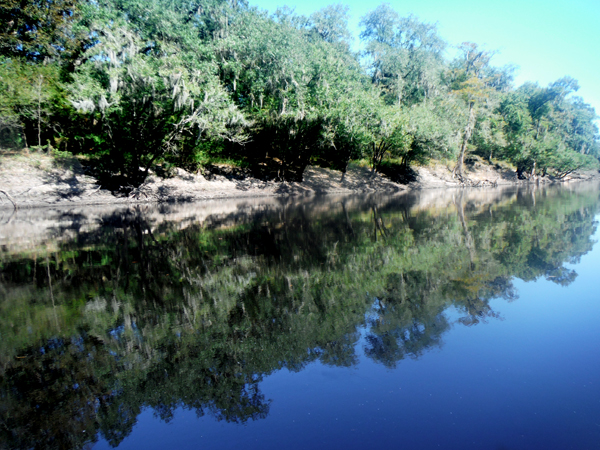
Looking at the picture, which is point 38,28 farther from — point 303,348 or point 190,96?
point 303,348

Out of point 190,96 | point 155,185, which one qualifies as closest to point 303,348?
point 190,96

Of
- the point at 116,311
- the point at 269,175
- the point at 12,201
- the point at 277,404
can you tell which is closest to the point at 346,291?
the point at 277,404

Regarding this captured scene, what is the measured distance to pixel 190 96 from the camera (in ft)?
76.7

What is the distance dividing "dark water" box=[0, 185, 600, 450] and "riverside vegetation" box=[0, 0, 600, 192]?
15958 mm

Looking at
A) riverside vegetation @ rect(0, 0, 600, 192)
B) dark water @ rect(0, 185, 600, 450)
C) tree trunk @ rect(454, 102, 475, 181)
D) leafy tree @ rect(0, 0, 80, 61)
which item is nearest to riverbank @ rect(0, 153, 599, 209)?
riverside vegetation @ rect(0, 0, 600, 192)

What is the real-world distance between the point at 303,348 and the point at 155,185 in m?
26.3

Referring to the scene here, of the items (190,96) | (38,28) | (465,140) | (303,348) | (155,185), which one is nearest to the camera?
(303,348)

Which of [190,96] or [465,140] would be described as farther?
[465,140]

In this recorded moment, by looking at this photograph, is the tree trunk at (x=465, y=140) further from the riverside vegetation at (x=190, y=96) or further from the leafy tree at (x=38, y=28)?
the leafy tree at (x=38, y=28)

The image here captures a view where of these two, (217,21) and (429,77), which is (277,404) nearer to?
(217,21)

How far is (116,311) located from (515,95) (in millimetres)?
61996

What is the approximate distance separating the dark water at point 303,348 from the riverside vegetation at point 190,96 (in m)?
16.0

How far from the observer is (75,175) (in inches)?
990

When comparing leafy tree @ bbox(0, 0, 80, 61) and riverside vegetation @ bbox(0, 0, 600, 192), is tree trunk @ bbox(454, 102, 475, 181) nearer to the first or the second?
riverside vegetation @ bbox(0, 0, 600, 192)
